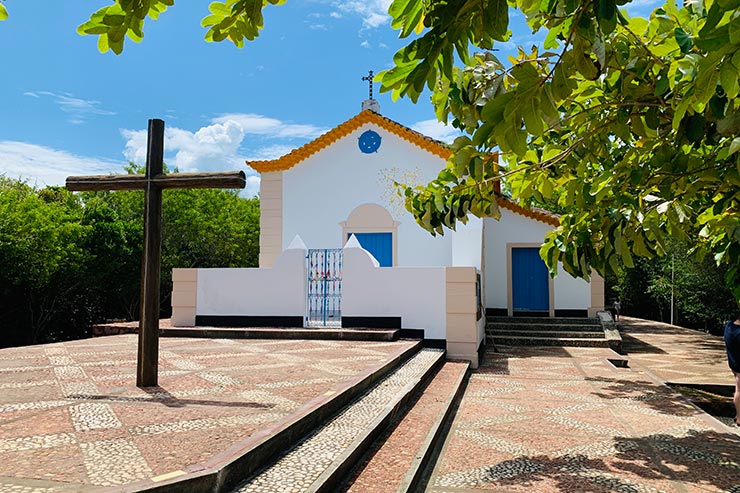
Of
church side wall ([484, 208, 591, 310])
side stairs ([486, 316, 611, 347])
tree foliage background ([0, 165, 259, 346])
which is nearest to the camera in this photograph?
side stairs ([486, 316, 611, 347])

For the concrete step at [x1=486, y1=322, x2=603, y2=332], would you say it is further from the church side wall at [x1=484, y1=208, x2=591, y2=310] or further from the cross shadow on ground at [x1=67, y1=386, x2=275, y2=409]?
the cross shadow on ground at [x1=67, y1=386, x2=275, y2=409]

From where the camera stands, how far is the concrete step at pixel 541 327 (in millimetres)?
13391

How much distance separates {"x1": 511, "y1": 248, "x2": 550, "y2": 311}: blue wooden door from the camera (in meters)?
15.2

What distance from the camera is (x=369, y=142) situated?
47.0 ft

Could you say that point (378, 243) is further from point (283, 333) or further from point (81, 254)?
point (81, 254)

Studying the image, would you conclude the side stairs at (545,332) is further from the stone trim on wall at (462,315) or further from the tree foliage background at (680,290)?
the stone trim on wall at (462,315)

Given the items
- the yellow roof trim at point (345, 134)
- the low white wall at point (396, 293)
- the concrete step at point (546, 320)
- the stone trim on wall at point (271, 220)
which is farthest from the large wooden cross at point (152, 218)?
the concrete step at point (546, 320)

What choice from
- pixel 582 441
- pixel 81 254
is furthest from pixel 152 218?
pixel 81 254

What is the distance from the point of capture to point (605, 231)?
4199 millimetres

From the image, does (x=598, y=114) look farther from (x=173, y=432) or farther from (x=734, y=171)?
(x=173, y=432)

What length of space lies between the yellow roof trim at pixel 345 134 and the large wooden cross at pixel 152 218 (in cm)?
929

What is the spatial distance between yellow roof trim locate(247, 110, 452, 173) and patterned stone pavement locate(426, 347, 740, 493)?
24.5ft

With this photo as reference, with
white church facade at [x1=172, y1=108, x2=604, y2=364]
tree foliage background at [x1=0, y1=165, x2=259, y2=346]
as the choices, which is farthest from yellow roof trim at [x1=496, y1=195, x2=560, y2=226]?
tree foliage background at [x1=0, y1=165, x2=259, y2=346]

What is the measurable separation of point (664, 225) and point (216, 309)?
28.4ft
